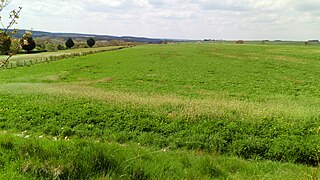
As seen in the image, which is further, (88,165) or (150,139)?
(150,139)

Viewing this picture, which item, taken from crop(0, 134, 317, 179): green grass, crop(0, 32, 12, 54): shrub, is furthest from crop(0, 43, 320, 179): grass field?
crop(0, 32, 12, 54): shrub

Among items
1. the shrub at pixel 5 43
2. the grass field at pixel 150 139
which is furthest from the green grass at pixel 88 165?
the shrub at pixel 5 43

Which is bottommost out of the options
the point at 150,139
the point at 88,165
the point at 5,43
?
the point at 150,139

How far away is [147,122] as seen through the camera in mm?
10305

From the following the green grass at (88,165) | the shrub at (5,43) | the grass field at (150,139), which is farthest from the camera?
the grass field at (150,139)

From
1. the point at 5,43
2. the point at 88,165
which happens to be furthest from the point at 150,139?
the point at 5,43

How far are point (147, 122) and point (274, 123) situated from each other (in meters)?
5.42

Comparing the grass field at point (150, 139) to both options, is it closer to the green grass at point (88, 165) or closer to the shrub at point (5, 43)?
the green grass at point (88, 165)

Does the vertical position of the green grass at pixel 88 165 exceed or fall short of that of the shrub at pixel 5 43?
it falls short

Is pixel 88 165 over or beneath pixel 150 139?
over

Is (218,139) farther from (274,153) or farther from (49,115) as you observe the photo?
(49,115)

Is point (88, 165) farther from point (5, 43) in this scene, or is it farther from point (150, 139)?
point (150, 139)

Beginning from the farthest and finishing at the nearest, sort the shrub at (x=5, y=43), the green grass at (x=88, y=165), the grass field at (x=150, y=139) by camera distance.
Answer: the grass field at (x=150, y=139) → the shrub at (x=5, y=43) → the green grass at (x=88, y=165)

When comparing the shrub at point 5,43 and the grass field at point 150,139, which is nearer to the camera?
the shrub at point 5,43
